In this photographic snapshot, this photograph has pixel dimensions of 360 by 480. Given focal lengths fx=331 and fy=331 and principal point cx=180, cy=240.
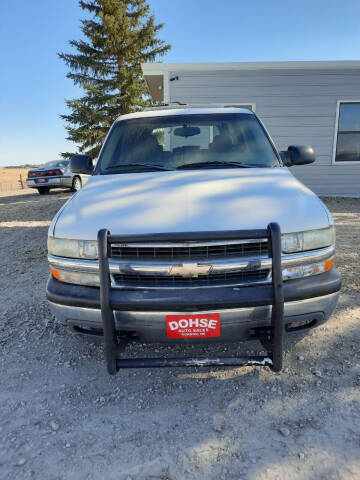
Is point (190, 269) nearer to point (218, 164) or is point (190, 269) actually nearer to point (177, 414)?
point (177, 414)

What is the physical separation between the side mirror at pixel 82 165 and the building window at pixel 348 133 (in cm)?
873

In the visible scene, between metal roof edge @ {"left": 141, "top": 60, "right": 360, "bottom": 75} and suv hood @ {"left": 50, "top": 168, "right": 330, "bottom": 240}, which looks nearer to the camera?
suv hood @ {"left": 50, "top": 168, "right": 330, "bottom": 240}

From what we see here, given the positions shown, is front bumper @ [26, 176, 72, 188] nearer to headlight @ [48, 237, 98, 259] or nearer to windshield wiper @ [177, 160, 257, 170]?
windshield wiper @ [177, 160, 257, 170]

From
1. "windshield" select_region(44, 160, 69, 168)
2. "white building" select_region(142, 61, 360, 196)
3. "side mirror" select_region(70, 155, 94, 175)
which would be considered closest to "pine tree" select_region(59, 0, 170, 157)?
"windshield" select_region(44, 160, 69, 168)

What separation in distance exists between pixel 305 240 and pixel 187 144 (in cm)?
172

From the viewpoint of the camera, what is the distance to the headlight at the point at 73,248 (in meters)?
2.19

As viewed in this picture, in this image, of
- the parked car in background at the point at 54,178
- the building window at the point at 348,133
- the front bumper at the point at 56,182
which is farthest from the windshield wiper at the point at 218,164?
the front bumper at the point at 56,182

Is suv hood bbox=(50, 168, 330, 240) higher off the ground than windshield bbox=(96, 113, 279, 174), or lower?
lower

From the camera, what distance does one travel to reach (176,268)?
6.78 feet

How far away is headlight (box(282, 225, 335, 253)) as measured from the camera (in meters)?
2.16

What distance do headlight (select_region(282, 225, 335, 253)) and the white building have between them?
26.8ft

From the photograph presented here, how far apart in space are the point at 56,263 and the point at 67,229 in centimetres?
25

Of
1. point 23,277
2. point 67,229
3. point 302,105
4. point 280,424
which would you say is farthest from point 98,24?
point 280,424

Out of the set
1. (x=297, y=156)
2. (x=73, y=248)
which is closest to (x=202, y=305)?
(x=73, y=248)
